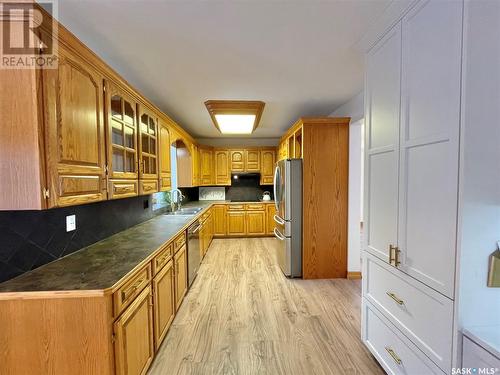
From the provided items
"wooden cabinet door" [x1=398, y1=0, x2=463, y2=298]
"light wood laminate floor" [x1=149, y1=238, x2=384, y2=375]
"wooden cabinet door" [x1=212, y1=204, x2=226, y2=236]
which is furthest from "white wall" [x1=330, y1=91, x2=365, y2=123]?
"wooden cabinet door" [x1=212, y1=204, x2=226, y2=236]

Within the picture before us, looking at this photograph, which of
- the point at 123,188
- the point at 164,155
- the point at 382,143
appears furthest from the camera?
the point at 164,155

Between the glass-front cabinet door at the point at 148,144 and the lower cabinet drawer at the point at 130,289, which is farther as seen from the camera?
the glass-front cabinet door at the point at 148,144

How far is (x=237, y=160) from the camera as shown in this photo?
5754 millimetres

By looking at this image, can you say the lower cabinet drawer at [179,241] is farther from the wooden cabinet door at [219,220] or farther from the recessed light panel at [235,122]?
the wooden cabinet door at [219,220]

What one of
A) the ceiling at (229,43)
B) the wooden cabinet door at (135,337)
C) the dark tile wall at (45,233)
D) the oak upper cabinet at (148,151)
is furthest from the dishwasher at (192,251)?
the ceiling at (229,43)

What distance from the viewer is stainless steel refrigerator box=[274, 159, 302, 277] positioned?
10.8 ft

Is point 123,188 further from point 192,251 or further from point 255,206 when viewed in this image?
point 255,206

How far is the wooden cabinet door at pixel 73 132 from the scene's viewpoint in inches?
47.2

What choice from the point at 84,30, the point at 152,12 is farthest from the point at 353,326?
the point at 84,30

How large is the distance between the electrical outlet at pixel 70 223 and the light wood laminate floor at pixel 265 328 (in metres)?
1.23

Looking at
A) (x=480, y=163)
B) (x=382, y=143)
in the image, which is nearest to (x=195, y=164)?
(x=382, y=143)

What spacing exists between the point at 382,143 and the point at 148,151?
2255mm

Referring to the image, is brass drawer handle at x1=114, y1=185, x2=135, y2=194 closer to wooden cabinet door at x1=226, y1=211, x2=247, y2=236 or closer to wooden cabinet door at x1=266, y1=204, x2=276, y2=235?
wooden cabinet door at x1=226, y1=211, x2=247, y2=236

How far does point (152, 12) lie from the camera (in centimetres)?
147
